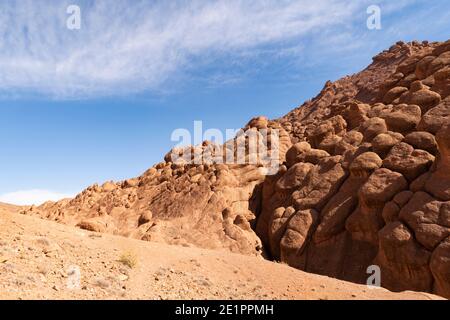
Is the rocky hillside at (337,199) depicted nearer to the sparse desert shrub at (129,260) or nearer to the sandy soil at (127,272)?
the sandy soil at (127,272)

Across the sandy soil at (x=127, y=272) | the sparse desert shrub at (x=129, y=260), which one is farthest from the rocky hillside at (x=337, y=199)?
the sparse desert shrub at (x=129, y=260)

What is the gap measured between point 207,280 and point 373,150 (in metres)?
14.4

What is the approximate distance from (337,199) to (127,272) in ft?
47.4

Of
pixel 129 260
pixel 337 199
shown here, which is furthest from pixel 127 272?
pixel 337 199

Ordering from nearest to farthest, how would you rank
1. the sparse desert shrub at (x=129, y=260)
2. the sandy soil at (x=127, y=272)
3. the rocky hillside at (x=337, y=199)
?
the sandy soil at (x=127, y=272), the sparse desert shrub at (x=129, y=260), the rocky hillside at (x=337, y=199)

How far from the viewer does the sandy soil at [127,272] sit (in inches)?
356

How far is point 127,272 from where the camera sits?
1076 cm

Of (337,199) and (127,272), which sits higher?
(337,199)

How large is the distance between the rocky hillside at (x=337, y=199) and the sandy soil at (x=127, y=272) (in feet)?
13.9

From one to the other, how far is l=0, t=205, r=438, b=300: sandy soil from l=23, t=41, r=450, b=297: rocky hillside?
4.25 m

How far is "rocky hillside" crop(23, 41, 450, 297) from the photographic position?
655 inches

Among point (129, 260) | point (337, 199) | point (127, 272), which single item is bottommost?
point (127, 272)

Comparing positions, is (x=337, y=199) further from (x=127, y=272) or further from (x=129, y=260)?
(x=127, y=272)
